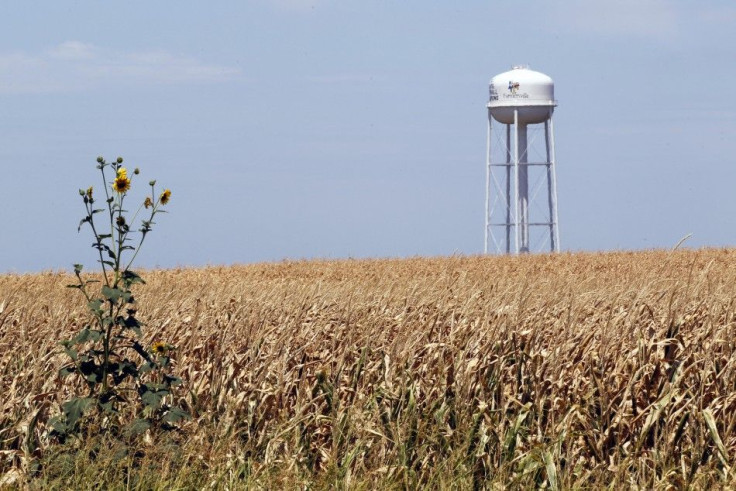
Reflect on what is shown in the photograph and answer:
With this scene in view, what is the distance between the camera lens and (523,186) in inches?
2349

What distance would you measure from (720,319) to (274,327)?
4.87 meters

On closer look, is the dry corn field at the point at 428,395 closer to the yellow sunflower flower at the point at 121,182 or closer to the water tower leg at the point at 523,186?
the yellow sunflower flower at the point at 121,182

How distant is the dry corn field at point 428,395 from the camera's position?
29.7 ft

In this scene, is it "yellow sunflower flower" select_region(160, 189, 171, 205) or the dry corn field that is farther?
the dry corn field

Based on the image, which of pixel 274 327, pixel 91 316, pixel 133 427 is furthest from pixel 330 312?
pixel 133 427

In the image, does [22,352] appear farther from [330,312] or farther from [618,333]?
[618,333]

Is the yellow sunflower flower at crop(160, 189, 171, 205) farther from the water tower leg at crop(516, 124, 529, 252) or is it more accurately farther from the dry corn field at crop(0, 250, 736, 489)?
the water tower leg at crop(516, 124, 529, 252)

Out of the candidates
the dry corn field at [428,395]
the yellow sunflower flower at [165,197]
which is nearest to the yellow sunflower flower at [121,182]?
the yellow sunflower flower at [165,197]

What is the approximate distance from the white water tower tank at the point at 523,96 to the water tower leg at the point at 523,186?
3.36 feet

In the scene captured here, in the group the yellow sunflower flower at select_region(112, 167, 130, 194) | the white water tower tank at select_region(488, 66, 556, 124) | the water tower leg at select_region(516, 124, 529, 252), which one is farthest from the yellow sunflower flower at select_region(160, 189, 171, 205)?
the white water tower tank at select_region(488, 66, 556, 124)

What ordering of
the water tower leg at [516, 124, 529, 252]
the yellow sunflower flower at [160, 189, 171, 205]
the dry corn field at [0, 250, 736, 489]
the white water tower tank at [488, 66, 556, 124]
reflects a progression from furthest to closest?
the white water tower tank at [488, 66, 556, 124]
the water tower leg at [516, 124, 529, 252]
the dry corn field at [0, 250, 736, 489]
the yellow sunflower flower at [160, 189, 171, 205]

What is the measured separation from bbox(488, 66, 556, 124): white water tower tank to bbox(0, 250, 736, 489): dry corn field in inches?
1932

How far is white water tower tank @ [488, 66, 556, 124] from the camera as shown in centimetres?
5962

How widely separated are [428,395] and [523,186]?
50786mm
